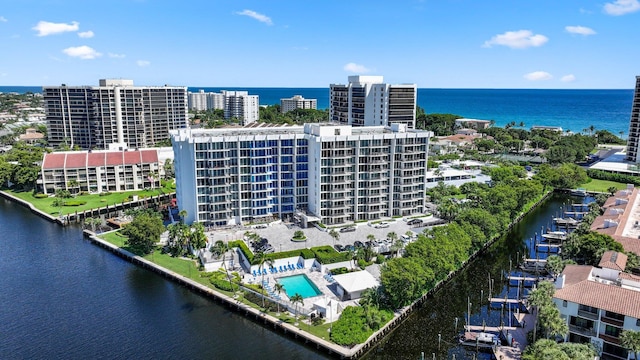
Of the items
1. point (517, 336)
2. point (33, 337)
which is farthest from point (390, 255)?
point (33, 337)

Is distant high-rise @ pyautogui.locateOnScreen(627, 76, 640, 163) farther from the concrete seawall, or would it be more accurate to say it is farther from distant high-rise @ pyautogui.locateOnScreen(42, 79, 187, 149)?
distant high-rise @ pyautogui.locateOnScreen(42, 79, 187, 149)

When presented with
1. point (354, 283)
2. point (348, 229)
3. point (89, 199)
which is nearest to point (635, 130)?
point (348, 229)

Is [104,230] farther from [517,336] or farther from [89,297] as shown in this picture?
[517,336]

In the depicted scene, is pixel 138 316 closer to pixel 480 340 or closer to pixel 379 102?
pixel 480 340

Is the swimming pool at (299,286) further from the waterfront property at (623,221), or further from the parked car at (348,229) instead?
the waterfront property at (623,221)

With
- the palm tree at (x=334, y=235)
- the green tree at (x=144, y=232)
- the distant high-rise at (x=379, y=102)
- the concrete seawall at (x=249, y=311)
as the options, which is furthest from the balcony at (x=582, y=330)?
the distant high-rise at (x=379, y=102)

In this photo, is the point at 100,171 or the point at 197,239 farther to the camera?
the point at 100,171
